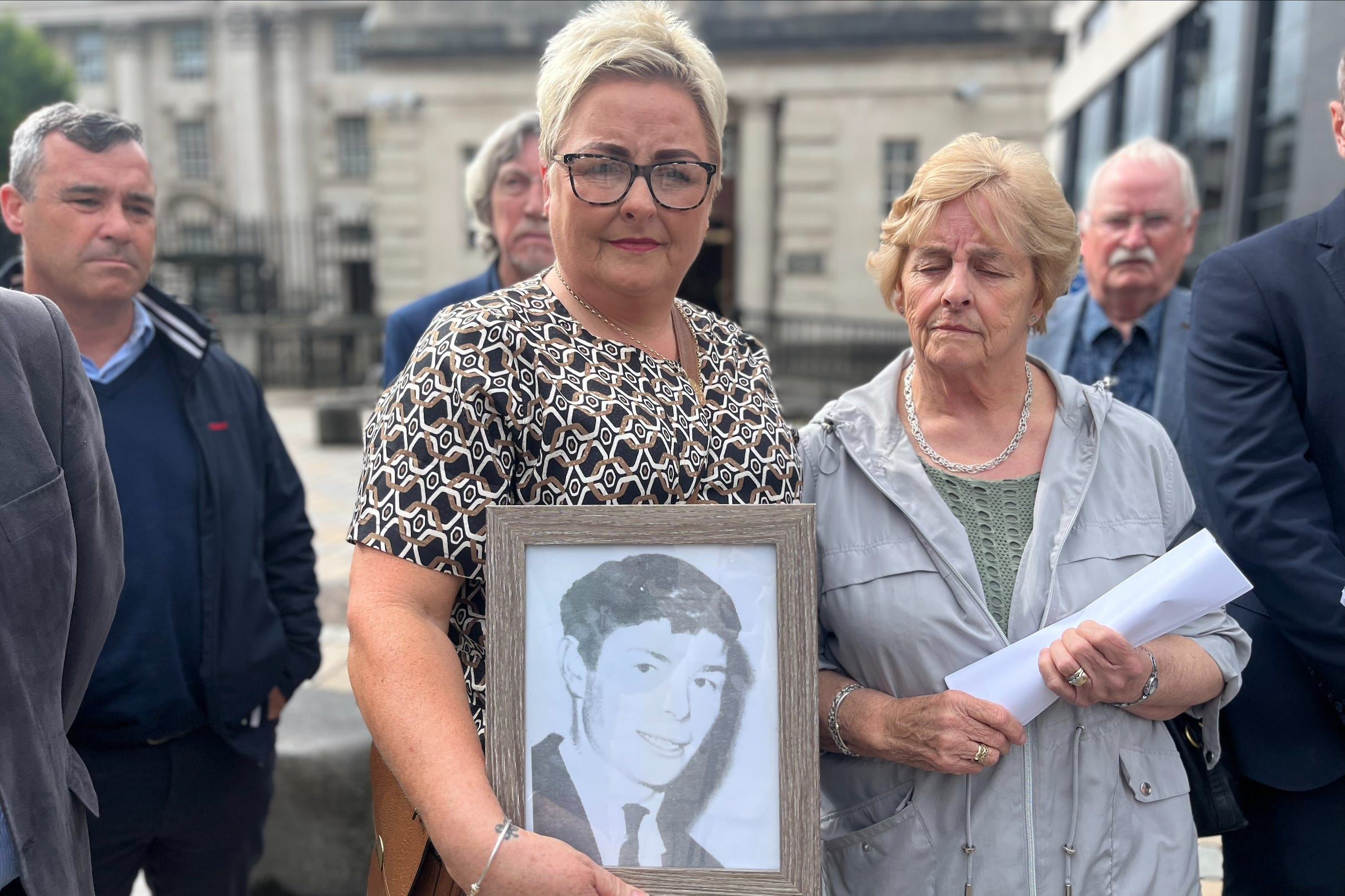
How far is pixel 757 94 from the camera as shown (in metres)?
19.1

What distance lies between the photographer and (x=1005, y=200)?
199 cm

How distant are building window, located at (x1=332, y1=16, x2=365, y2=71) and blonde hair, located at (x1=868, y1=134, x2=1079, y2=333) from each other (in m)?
43.0

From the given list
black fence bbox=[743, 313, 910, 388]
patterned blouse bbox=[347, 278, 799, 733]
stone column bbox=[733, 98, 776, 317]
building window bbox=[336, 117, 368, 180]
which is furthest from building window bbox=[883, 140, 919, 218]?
building window bbox=[336, 117, 368, 180]

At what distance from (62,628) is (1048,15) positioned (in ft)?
65.5

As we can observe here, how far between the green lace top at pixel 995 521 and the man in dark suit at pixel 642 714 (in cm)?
69

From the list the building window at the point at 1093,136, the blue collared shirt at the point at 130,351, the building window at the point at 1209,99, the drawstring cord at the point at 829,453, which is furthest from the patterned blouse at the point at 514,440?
the building window at the point at 1093,136

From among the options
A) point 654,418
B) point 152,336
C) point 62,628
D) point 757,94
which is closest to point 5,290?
point 62,628

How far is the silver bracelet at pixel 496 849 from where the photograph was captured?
4.60 feet

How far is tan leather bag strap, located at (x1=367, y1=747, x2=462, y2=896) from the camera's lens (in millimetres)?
1604

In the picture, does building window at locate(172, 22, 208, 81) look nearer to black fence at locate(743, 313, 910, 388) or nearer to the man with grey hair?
black fence at locate(743, 313, 910, 388)

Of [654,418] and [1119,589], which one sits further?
[1119,589]

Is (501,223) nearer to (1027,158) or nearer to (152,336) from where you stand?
(152,336)

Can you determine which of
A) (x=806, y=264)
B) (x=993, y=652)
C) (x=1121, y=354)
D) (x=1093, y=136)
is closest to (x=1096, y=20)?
(x=1093, y=136)

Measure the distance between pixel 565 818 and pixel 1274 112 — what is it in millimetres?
8805
